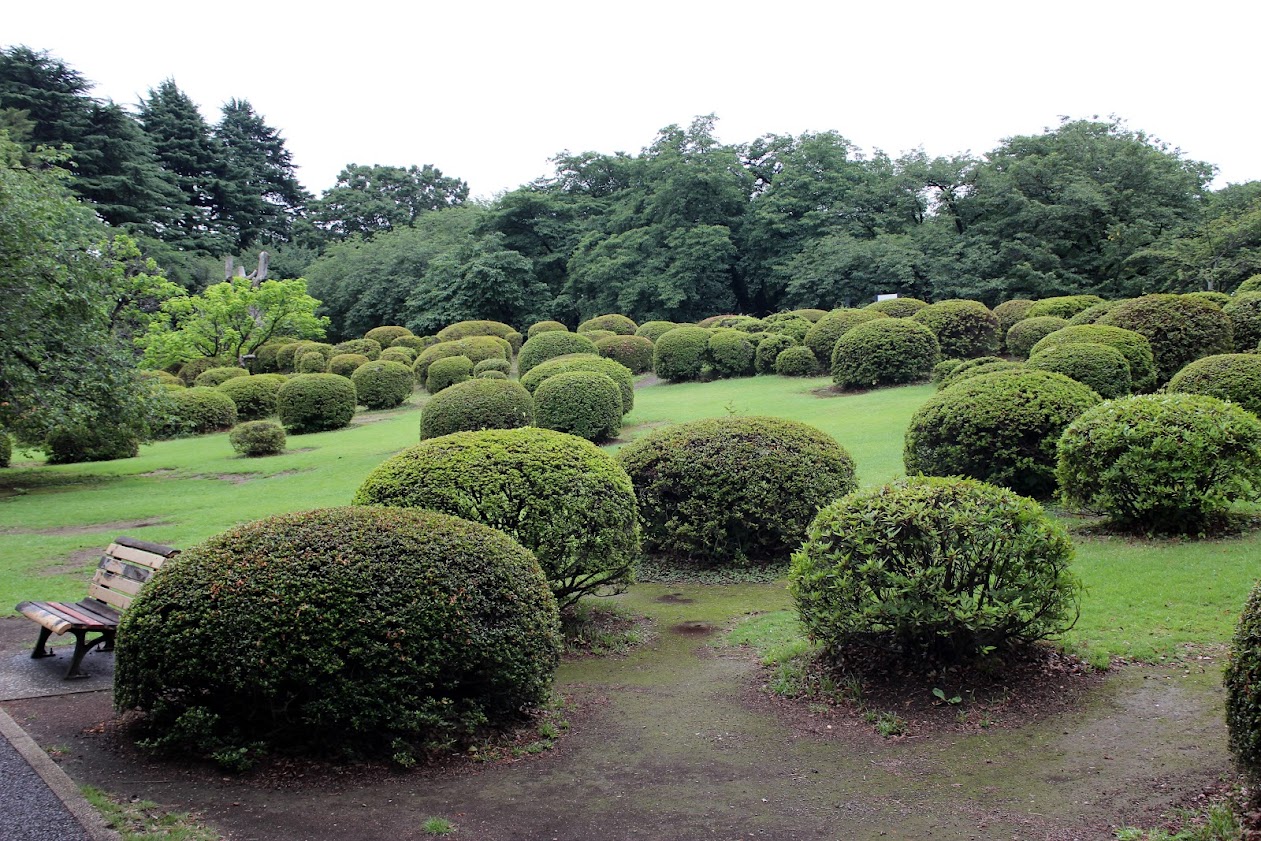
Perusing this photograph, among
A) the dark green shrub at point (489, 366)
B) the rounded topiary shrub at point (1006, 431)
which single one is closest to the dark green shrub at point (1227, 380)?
the rounded topiary shrub at point (1006, 431)

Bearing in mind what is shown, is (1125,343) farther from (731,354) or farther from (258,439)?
(258,439)

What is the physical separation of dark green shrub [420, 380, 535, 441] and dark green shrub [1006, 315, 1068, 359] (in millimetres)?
11884

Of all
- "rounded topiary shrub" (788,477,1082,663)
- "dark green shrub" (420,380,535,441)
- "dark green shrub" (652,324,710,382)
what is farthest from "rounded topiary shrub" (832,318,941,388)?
"rounded topiary shrub" (788,477,1082,663)

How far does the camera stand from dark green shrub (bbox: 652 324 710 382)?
87.3 ft

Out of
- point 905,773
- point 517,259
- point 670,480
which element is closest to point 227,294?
point 517,259

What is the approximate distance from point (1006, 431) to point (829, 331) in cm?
1524

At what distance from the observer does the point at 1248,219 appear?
25828 mm

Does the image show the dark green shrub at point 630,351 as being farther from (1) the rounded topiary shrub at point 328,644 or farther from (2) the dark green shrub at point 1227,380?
(1) the rounded topiary shrub at point 328,644

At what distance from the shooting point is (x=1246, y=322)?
16531 millimetres

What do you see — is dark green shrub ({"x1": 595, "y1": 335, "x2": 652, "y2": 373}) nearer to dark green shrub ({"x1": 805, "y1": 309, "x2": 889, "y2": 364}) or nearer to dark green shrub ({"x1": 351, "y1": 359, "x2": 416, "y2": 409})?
dark green shrub ({"x1": 805, "y1": 309, "x2": 889, "y2": 364})

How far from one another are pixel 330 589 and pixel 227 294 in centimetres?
3191

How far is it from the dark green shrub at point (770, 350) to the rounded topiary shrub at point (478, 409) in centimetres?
1173

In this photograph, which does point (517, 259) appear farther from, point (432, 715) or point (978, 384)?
point (432, 715)

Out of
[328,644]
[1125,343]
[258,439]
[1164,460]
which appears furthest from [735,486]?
[258,439]
